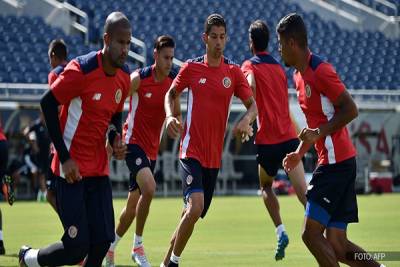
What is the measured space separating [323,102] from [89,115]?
2226mm

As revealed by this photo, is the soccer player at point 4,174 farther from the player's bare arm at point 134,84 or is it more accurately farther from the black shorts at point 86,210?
the black shorts at point 86,210


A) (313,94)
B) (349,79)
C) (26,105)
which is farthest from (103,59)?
(349,79)

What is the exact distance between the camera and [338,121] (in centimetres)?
948

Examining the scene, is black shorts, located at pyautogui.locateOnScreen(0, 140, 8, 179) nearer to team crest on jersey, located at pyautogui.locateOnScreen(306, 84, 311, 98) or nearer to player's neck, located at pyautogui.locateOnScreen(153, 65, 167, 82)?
player's neck, located at pyautogui.locateOnScreen(153, 65, 167, 82)

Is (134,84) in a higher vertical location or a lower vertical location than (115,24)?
lower

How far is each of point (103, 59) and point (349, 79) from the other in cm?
3198

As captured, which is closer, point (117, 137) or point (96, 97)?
point (96, 97)

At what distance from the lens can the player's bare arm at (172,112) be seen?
11352 mm

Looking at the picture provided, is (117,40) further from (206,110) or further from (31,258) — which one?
(206,110)

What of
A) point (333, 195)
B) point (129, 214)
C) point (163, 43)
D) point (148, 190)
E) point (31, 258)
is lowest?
point (129, 214)

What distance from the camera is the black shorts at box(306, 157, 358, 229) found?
970 centimetres

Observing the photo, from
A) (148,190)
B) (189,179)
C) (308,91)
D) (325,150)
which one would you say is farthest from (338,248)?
(148,190)

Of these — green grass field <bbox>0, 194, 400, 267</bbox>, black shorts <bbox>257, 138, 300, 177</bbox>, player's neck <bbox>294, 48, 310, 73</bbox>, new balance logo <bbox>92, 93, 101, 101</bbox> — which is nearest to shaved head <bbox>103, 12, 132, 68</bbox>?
new balance logo <bbox>92, 93, 101, 101</bbox>

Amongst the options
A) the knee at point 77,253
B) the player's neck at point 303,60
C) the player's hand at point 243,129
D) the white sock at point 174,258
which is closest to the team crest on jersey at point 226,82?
the player's hand at point 243,129
